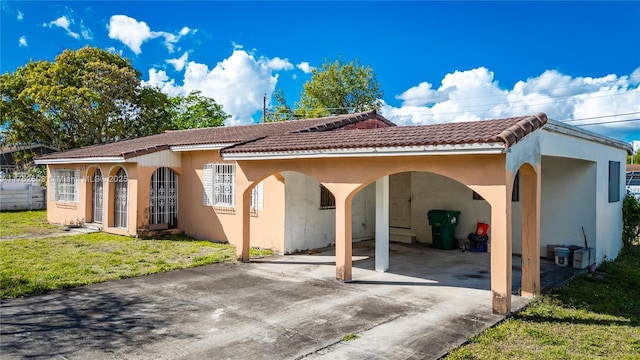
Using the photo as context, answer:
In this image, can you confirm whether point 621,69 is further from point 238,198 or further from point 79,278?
point 79,278

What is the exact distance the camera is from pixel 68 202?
18609 mm

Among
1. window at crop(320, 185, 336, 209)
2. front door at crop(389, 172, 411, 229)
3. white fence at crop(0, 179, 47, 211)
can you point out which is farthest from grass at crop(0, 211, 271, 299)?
white fence at crop(0, 179, 47, 211)

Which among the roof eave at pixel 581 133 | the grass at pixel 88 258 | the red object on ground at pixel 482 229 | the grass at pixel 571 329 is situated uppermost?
the roof eave at pixel 581 133

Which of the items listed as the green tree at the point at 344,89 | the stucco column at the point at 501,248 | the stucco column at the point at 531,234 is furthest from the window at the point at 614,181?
the green tree at the point at 344,89

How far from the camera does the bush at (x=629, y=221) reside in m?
13.4

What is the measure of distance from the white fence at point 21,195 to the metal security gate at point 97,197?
903 cm

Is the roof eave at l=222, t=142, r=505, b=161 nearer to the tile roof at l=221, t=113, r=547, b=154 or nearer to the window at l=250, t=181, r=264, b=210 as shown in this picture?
the tile roof at l=221, t=113, r=547, b=154

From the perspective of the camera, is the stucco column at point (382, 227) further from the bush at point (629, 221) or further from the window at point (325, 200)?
the bush at point (629, 221)

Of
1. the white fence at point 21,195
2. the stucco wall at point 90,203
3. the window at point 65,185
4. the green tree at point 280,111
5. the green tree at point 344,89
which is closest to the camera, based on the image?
the stucco wall at point 90,203

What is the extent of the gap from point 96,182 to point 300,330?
1462 centimetres

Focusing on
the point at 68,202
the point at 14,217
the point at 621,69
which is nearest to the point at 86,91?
the point at 14,217

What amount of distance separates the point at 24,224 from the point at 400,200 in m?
15.9

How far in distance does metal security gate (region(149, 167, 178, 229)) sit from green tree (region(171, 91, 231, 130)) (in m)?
28.2

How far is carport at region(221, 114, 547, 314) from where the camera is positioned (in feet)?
22.8
